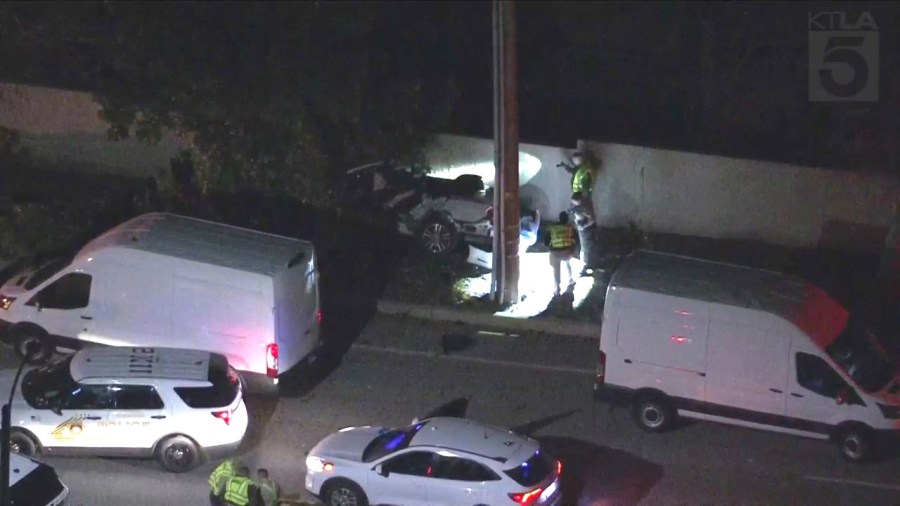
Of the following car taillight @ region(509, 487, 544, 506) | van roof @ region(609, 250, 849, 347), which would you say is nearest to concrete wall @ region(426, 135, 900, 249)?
van roof @ region(609, 250, 849, 347)

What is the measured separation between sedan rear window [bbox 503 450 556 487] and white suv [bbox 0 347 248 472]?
3.54m

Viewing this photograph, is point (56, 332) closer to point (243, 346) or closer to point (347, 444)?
point (243, 346)

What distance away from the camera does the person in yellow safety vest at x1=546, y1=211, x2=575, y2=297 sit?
2061cm

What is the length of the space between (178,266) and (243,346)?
49.8 inches

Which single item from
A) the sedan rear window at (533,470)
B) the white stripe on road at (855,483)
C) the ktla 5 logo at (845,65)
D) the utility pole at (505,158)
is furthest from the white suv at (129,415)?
the ktla 5 logo at (845,65)

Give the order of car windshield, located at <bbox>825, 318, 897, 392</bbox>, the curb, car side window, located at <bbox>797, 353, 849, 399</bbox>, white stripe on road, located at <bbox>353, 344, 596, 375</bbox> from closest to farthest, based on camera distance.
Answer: car side window, located at <bbox>797, 353, 849, 399</bbox>
car windshield, located at <bbox>825, 318, 897, 392</bbox>
white stripe on road, located at <bbox>353, 344, 596, 375</bbox>
the curb

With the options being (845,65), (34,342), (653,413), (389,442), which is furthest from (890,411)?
(845,65)

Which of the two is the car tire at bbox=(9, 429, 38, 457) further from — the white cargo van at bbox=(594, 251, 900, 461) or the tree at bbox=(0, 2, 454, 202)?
the tree at bbox=(0, 2, 454, 202)

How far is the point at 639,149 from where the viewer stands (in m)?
23.3

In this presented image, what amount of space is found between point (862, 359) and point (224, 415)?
7.57 metres

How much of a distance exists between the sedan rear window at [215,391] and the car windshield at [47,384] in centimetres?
132

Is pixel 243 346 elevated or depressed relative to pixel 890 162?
depressed

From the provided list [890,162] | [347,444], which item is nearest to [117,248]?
[347,444]

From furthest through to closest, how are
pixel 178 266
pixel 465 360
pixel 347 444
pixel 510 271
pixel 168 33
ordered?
pixel 168 33, pixel 510 271, pixel 465 360, pixel 178 266, pixel 347 444
